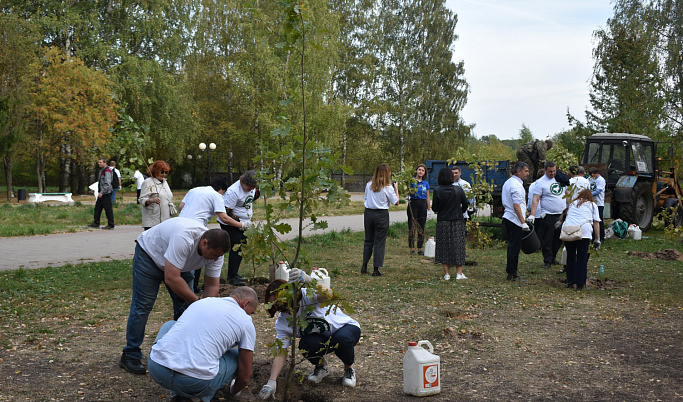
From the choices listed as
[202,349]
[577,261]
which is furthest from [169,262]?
[577,261]

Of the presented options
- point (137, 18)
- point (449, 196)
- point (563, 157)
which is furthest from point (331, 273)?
point (137, 18)

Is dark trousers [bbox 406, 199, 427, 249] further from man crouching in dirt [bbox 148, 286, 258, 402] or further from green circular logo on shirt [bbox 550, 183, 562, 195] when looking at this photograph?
man crouching in dirt [bbox 148, 286, 258, 402]

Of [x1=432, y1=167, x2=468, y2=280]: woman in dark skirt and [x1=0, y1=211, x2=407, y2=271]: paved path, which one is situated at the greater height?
[x1=432, y1=167, x2=468, y2=280]: woman in dark skirt

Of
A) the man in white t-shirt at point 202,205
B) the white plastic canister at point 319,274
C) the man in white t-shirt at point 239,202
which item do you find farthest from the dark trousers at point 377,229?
the white plastic canister at point 319,274

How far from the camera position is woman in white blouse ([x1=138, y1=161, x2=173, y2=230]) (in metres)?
8.00

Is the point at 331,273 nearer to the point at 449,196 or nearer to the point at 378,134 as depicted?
the point at 449,196

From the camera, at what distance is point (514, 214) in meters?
9.01

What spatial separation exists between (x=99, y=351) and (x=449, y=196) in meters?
5.46

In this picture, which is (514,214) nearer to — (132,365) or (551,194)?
(551,194)

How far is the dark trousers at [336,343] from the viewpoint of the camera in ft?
14.2

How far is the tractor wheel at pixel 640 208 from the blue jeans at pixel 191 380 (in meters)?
14.1

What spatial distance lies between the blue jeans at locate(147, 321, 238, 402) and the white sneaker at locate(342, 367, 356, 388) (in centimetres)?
94

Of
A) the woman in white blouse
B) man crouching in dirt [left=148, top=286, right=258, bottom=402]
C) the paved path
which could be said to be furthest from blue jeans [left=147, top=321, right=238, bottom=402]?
the paved path

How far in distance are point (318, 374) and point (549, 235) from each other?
278 inches
